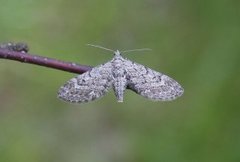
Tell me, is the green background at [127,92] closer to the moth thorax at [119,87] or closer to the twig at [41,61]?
the moth thorax at [119,87]

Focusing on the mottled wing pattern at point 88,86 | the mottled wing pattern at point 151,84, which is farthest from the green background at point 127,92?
the mottled wing pattern at point 88,86

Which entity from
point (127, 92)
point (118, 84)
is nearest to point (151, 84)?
point (118, 84)

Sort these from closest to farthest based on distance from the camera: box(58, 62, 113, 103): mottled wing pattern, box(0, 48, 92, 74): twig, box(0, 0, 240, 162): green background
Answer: box(0, 48, 92, 74): twig
box(58, 62, 113, 103): mottled wing pattern
box(0, 0, 240, 162): green background

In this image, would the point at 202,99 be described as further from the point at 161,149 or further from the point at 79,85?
the point at 79,85

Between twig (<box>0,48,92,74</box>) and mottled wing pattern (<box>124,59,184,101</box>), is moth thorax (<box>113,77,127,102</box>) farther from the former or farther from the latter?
twig (<box>0,48,92,74</box>)

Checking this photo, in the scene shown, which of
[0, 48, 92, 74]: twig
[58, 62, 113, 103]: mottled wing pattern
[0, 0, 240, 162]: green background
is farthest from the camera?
[0, 0, 240, 162]: green background

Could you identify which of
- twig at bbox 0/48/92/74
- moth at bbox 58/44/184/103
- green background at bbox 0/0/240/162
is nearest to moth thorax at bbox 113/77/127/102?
moth at bbox 58/44/184/103

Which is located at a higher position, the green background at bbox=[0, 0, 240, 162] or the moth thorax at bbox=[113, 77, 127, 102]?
the green background at bbox=[0, 0, 240, 162]
